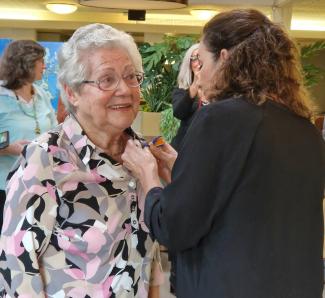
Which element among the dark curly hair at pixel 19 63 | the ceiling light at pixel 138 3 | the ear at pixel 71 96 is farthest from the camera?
the ceiling light at pixel 138 3

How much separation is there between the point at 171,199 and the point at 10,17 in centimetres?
1003

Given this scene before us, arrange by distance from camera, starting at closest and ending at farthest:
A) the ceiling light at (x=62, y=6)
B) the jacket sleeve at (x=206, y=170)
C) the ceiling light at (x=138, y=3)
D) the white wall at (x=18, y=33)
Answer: the jacket sleeve at (x=206, y=170) → the ceiling light at (x=138, y=3) → the ceiling light at (x=62, y=6) → the white wall at (x=18, y=33)

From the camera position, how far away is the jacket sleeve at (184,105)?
3148mm

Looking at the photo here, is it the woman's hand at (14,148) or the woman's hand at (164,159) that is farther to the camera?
the woman's hand at (14,148)

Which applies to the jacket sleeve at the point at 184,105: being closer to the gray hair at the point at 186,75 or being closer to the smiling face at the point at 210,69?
the gray hair at the point at 186,75

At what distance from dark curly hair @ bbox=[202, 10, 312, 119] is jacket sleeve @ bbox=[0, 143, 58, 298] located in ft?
1.68

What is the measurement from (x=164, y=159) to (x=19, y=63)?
2162 millimetres

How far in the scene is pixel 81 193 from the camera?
138 cm

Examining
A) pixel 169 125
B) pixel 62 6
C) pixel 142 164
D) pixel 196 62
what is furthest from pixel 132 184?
pixel 62 6

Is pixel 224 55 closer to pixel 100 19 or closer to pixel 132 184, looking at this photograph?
pixel 132 184

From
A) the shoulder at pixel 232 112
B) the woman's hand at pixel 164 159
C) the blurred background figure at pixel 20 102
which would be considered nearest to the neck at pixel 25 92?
the blurred background figure at pixel 20 102

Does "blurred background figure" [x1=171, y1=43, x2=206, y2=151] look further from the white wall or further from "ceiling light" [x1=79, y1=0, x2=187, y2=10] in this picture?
the white wall

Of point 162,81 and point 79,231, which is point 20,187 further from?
point 162,81

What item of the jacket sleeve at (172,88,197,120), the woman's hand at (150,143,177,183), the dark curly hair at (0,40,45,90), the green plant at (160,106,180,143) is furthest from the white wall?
the woman's hand at (150,143,177,183)
